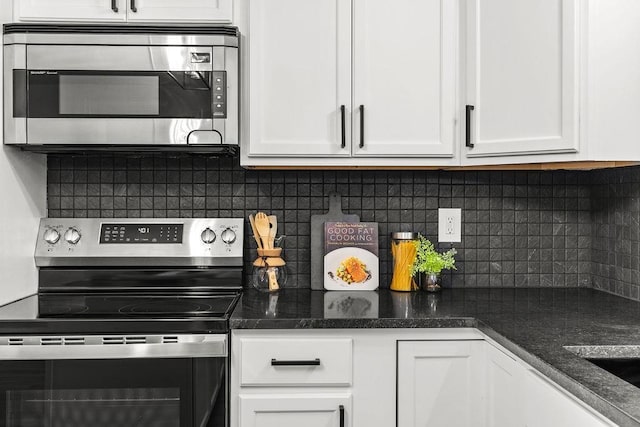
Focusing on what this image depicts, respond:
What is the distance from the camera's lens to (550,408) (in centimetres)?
127

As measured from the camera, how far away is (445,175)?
240 cm

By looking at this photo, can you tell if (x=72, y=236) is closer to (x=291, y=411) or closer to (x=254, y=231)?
(x=254, y=231)

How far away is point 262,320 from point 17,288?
897 mm

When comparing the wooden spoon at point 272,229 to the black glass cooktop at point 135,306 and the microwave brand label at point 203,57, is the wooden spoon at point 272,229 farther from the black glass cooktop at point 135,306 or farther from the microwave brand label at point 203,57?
the microwave brand label at point 203,57

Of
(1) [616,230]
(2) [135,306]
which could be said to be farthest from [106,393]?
(1) [616,230]

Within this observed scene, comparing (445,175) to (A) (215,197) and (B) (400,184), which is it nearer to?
(B) (400,184)

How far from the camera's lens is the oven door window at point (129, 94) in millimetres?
2000

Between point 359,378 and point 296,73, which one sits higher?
point 296,73

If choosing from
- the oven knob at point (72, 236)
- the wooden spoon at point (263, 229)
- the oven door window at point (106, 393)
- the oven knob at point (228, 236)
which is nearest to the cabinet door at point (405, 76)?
the wooden spoon at point (263, 229)

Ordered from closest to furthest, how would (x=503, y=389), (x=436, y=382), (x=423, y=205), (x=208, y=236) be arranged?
(x=503, y=389)
(x=436, y=382)
(x=208, y=236)
(x=423, y=205)

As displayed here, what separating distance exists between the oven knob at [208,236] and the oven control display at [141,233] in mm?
85

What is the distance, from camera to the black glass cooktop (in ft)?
5.78

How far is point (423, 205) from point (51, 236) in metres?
1.38

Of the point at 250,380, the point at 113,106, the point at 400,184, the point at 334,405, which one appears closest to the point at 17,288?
the point at 113,106
